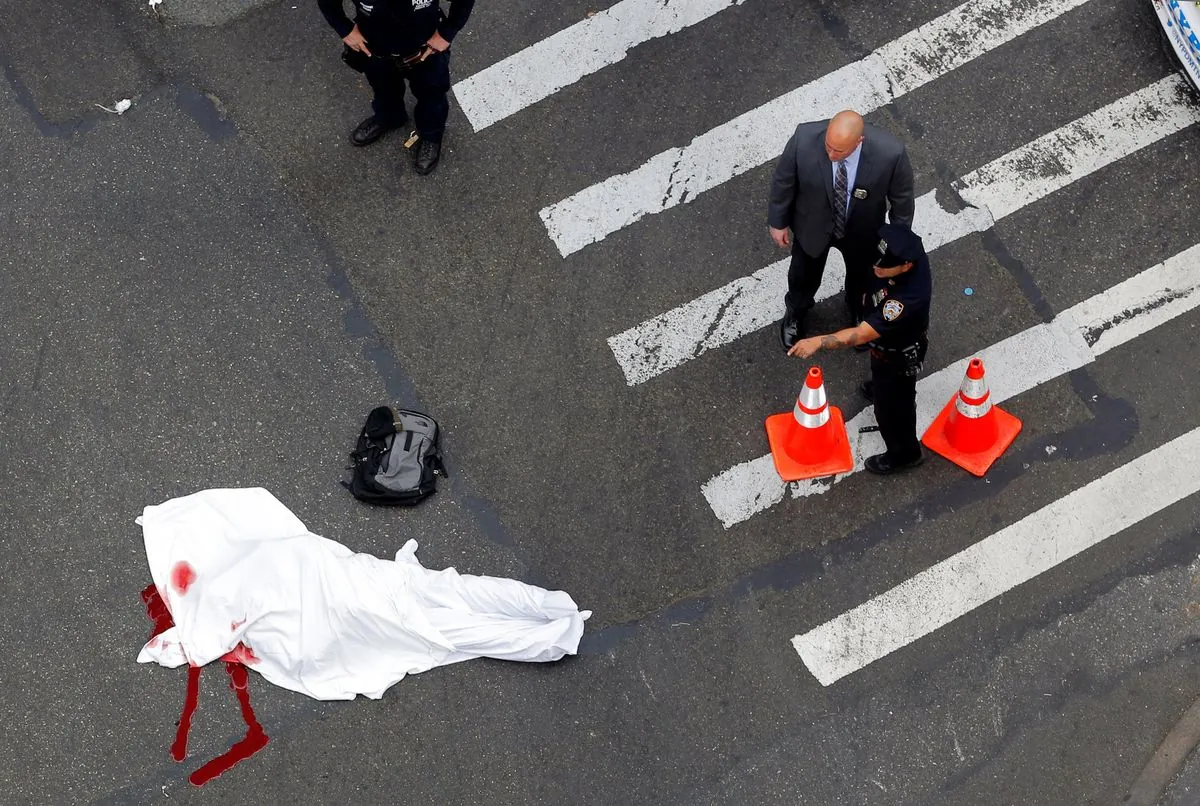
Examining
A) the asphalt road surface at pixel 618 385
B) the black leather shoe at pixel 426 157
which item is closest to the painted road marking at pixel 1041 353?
the asphalt road surface at pixel 618 385

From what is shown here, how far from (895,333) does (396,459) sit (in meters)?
2.93

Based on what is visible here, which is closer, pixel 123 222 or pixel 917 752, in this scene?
pixel 917 752

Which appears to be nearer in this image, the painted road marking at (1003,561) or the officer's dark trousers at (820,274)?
the officer's dark trousers at (820,274)

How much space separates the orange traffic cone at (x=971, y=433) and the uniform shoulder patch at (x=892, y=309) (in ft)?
3.24

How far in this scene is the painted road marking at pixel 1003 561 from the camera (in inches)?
270

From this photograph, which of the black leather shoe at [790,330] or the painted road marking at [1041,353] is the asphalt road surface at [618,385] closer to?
the painted road marking at [1041,353]

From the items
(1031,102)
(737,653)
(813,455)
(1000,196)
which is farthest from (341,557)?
(1031,102)

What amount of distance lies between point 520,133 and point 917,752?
14.8 feet

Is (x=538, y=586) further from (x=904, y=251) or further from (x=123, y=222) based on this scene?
(x=123, y=222)

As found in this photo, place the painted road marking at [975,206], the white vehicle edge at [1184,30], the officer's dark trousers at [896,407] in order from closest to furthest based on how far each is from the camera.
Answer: the officer's dark trousers at [896,407], the painted road marking at [975,206], the white vehicle edge at [1184,30]

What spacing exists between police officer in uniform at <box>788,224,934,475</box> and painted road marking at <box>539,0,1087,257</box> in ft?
5.19

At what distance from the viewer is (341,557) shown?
6949 millimetres

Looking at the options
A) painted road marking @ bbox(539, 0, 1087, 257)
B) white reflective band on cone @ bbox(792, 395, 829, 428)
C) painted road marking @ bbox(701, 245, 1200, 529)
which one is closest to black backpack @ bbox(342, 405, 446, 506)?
painted road marking @ bbox(539, 0, 1087, 257)

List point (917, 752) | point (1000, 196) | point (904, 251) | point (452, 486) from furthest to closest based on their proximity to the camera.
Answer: point (1000, 196) < point (452, 486) < point (917, 752) < point (904, 251)
